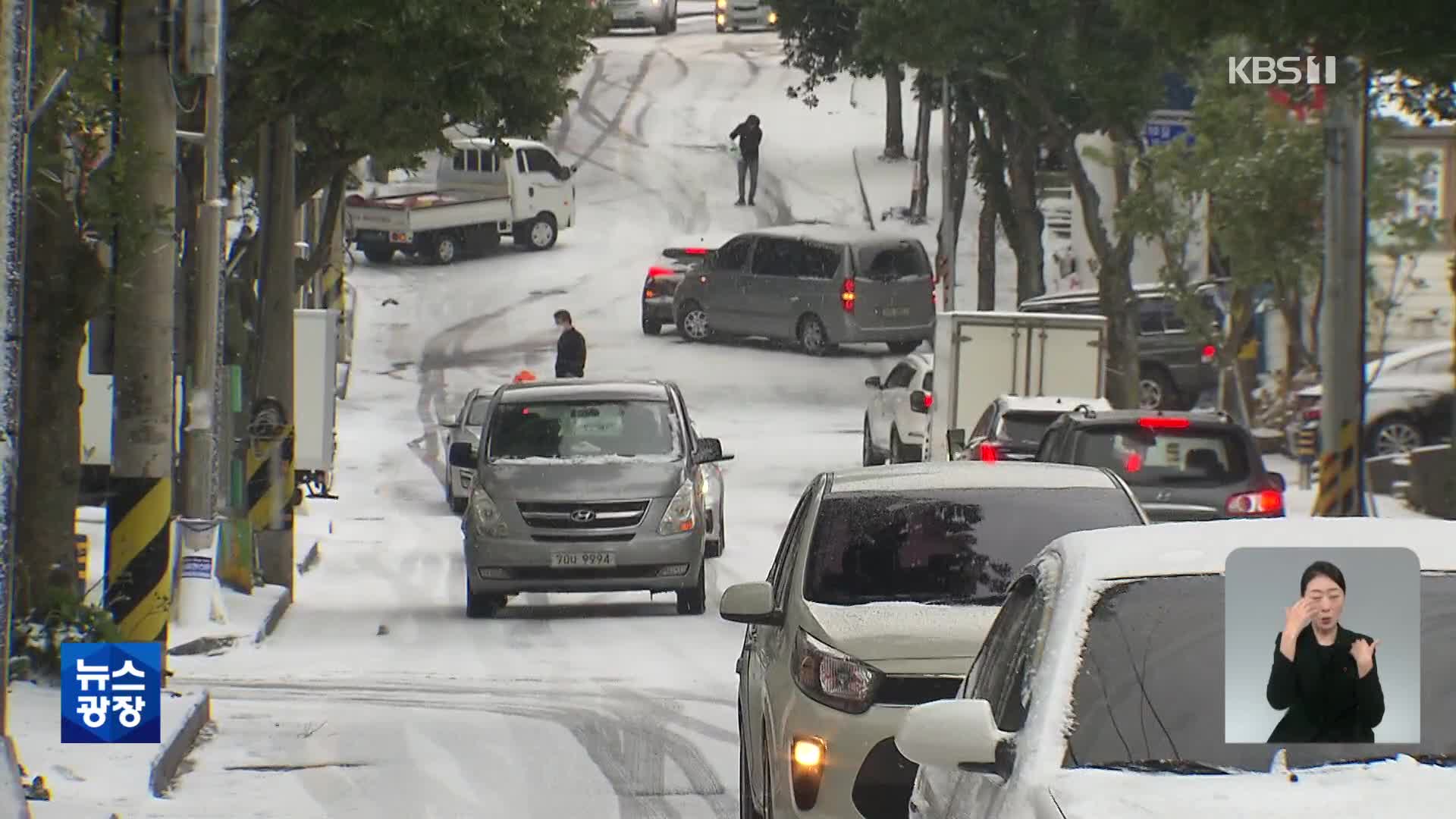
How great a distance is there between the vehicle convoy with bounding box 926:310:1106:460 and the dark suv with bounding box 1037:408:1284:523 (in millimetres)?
11835

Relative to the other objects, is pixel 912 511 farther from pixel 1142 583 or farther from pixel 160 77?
pixel 160 77

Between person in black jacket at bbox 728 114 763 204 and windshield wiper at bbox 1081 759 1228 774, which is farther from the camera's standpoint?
person in black jacket at bbox 728 114 763 204

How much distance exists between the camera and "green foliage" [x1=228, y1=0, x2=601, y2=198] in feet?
69.1

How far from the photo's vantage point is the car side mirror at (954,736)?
5.09 m

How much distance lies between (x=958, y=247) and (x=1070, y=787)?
172 feet

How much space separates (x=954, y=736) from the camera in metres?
5.09

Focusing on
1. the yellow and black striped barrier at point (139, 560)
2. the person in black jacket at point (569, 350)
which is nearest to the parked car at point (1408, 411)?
the person in black jacket at point (569, 350)

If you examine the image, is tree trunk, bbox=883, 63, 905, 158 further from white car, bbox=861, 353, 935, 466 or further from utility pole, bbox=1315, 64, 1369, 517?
utility pole, bbox=1315, 64, 1369, 517

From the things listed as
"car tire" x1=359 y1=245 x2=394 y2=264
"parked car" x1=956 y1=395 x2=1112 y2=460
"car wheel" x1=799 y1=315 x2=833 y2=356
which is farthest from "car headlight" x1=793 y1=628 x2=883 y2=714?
"car tire" x1=359 y1=245 x2=394 y2=264

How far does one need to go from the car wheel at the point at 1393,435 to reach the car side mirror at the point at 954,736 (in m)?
27.3

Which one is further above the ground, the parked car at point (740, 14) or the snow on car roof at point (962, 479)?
the parked car at point (740, 14)

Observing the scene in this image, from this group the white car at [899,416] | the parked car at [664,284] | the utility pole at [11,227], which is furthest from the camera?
the parked car at [664,284]

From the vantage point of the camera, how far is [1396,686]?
196 inches

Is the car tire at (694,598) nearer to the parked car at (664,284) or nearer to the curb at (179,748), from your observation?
the curb at (179,748)
